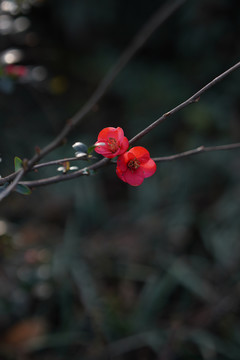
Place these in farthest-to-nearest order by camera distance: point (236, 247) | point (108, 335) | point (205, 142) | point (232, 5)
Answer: point (205, 142) → point (232, 5) → point (236, 247) → point (108, 335)

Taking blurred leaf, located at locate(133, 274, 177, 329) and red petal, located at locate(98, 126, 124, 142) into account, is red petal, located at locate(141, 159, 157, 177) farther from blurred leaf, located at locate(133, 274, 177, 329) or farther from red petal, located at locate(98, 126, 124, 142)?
blurred leaf, located at locate(133, 274, 177, 329)

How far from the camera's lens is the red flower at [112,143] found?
604mm

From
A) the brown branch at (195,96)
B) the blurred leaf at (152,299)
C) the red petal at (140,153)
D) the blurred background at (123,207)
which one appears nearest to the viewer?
the brown branch at (195,96)

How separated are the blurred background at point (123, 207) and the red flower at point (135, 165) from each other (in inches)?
13.5

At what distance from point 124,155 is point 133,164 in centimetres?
4

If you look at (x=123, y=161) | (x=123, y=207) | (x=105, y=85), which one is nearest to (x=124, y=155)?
(x=123, y=161)

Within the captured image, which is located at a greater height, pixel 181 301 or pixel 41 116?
pixel 41 116

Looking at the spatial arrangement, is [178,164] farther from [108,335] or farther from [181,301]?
[108,335]

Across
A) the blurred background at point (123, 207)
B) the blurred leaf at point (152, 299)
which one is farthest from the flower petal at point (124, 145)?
the blurred leaf at point (152, 299)

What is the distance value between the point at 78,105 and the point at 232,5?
5.53 feet

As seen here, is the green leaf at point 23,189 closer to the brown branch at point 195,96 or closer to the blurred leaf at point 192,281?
the brown branch at point 195,96

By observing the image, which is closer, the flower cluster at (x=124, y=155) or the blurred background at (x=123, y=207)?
the flower cluster at (x=124, y=155)

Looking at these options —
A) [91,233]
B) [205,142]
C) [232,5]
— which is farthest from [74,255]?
[232,5]

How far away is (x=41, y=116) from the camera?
3693mm
